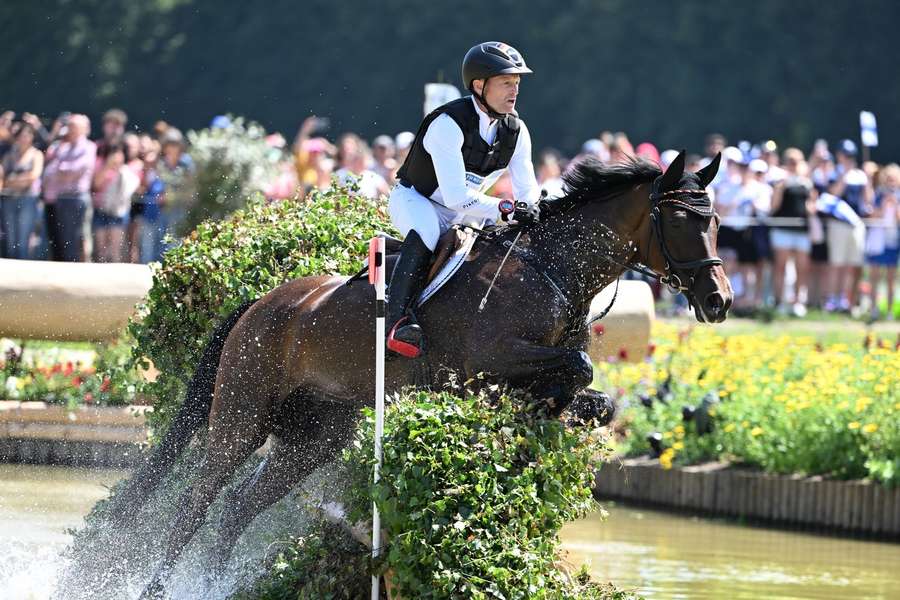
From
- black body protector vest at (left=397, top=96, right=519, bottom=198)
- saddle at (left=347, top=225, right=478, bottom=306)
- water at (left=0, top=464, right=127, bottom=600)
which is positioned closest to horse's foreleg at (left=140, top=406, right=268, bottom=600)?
water at (left=0, top=464, right=127, bottom=600)

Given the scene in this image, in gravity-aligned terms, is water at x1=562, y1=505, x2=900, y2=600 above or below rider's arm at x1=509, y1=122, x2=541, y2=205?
below

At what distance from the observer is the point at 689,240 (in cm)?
673

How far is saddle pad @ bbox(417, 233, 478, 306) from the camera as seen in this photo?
6.95 m

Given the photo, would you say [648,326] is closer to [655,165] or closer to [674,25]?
[655,165]

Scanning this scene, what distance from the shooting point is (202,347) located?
878 centimetres

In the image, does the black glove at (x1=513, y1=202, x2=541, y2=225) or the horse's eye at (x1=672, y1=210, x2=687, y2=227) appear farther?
the black glove at (x1=513, y1=202, x2=541, y2=225)

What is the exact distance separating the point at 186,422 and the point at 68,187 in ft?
25.4

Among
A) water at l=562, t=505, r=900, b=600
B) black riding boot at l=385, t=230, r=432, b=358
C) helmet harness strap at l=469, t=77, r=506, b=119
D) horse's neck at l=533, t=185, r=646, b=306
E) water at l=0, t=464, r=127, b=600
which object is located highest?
helmet harness strap at l=469, t=77, r=506, b=119

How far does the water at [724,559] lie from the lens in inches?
353

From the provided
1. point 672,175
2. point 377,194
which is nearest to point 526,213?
point 672,175

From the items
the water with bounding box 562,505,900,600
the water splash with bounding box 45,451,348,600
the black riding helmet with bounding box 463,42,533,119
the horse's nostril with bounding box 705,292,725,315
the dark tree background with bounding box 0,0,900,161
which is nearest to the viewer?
the horse's nostril with bounding box 705,292,725,315

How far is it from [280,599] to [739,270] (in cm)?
1308

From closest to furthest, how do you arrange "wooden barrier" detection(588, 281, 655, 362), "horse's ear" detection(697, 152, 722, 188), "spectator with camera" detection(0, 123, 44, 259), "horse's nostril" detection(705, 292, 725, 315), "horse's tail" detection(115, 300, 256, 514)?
"horse's nostril" detection(705, 292, 725, 315) → "horse's ear" detection(697, 152, 722, 188) → "horse's tail" detection(115, 300, 256, 514) → "wooden barrier" detection(588, 281, 655, 362) → "spectator with camera" detection(0, 123, 44, 259)

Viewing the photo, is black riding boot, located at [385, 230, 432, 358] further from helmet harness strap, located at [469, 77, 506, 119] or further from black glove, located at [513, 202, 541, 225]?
helmet harness strap, located at [469, 77, 506, 119]
